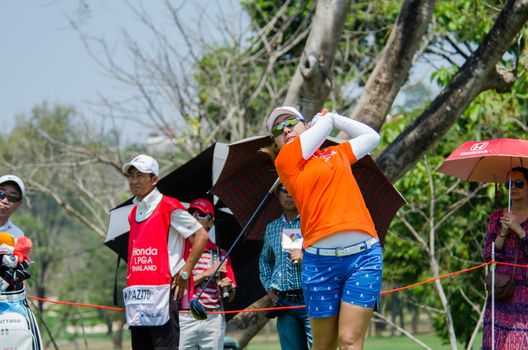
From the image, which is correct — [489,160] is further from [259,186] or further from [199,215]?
[199,215]

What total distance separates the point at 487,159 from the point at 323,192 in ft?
8.00

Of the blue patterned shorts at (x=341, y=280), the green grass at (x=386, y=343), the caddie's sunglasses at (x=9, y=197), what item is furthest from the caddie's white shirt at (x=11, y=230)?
the green grass at (x=386, y=343)

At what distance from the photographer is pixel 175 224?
592 centimetres

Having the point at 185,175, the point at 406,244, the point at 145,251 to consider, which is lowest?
the point at 406,244

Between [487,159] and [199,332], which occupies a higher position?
[487,159]

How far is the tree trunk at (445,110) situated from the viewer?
8.43 m

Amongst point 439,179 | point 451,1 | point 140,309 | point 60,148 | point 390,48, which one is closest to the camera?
point 140,309

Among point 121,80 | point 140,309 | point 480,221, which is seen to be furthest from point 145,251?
point 121,80

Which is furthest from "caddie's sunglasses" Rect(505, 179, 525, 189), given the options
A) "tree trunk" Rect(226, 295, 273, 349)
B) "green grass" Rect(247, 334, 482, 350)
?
"green grass" Rect(247, 334, 482, 350)

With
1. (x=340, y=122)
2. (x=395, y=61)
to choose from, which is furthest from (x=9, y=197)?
(x=395, y=61)

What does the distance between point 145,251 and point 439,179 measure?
25.3ft

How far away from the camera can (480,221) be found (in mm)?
13508

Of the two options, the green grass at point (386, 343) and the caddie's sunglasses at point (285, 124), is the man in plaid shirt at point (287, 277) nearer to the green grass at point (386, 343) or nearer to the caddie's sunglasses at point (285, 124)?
the caddie's sunglasses at point (285, 124)

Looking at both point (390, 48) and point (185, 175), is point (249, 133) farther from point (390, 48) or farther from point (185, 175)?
point (185, 175)
